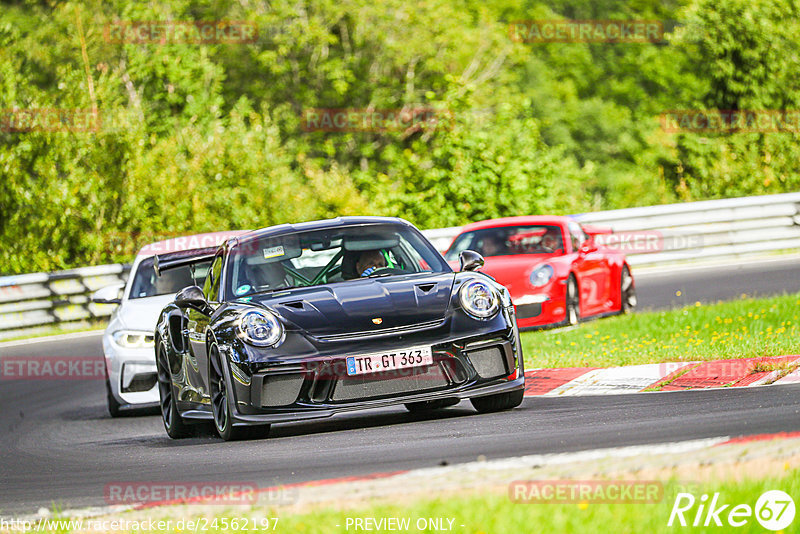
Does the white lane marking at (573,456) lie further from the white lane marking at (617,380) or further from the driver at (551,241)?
the driver at (551,241)

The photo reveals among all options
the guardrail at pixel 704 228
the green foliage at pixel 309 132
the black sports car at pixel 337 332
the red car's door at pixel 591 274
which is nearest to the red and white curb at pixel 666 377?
the black sports car at pixel 337 332

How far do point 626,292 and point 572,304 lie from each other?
155cm

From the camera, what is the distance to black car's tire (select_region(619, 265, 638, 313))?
52.0ft

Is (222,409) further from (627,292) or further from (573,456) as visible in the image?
(627,292)

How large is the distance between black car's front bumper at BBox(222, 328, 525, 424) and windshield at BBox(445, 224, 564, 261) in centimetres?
761

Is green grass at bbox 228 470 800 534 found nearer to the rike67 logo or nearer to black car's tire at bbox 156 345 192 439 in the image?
the rike67 logo

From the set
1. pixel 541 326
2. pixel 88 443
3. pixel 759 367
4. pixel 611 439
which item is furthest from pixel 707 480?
pixel 541 326

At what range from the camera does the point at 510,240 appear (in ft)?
51.1

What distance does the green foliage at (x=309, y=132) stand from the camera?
920 inches

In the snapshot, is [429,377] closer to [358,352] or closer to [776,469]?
[358,352]

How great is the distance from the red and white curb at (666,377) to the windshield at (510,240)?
502 centimetres

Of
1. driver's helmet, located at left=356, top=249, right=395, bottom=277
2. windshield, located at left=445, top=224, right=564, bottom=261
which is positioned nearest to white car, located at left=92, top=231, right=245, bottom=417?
driver's helmet, located at left=356, top=249, right=395, bottom=277

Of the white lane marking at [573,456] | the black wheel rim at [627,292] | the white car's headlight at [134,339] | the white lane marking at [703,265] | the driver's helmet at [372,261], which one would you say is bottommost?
the white lane marking at [703,265]

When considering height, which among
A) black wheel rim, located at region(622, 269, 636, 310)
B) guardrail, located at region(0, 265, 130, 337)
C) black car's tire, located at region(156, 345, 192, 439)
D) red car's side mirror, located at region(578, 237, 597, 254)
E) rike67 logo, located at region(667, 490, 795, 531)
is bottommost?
guardrail, located at region(0, 265, 130, 337)
